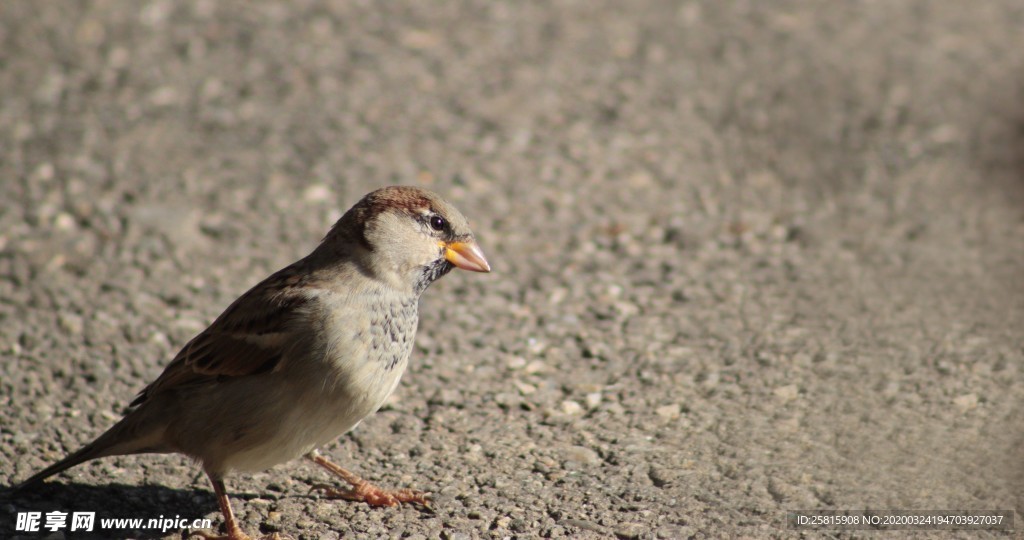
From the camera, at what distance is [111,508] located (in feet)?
13.0

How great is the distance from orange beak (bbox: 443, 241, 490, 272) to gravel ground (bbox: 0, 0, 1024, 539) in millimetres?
792

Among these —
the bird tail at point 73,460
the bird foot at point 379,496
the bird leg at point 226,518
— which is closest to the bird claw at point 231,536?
the bird leg at point 226,518

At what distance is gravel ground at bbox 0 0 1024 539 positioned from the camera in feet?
13.5

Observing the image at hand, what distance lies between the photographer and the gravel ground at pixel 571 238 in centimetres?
411

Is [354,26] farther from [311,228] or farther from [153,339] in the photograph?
[153,339]

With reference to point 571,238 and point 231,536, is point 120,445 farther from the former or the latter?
point 571,238

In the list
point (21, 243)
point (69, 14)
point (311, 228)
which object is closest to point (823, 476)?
point (311, 228)

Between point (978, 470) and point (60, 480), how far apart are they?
3411mm

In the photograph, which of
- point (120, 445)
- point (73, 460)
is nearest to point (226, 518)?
point (120, 445)

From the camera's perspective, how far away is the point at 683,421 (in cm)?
446

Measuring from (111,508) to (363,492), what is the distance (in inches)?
35.9

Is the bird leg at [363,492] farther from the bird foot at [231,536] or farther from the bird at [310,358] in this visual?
the bird foot at [231,536]

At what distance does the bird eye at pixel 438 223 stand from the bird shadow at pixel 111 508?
51.8 inches

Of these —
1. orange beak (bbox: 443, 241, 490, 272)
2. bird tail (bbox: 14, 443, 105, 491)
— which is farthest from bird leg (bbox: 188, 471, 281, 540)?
orange beak (bbox: 443, 241, 490, 272)
